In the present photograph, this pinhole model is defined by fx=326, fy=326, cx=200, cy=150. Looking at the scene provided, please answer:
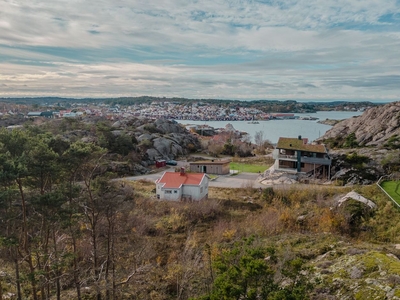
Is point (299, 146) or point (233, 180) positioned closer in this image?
point (299, 146)

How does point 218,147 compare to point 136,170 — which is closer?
point 136,170

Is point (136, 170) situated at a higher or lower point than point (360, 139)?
lower

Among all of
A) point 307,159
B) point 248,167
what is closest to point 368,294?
point 307,159

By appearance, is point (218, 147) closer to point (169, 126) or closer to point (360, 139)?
point (169, 126)

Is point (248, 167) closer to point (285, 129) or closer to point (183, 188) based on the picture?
point (183, 188)

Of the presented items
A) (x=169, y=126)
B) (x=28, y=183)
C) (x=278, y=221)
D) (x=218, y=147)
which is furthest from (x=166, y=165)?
(x=28, y=183)

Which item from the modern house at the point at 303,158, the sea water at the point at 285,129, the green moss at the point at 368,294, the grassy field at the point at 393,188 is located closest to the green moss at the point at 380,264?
the green moss at the point at 368,294

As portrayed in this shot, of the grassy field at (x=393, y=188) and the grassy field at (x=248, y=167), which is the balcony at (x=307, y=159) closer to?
the grassy field at (x=248, y=167)

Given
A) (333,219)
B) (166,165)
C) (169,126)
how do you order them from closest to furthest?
(333,219)
(166,165)
(169,126)
